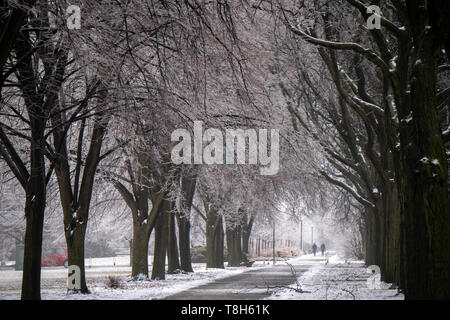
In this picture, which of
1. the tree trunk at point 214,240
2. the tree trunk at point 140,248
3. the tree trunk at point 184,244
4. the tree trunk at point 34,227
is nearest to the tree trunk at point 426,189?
the tree trunk at point 34,227

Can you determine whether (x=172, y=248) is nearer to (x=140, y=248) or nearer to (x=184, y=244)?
(x=184, y=244)

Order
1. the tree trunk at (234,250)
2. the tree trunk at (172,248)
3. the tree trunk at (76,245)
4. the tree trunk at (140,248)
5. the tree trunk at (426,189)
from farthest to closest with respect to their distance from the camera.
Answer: the tree trunk at (234,250)
the tree trunk at (172,248)
the tree trunk at (140,248)
the tree trunk at (76,245)
the tree trunk at (426,189)

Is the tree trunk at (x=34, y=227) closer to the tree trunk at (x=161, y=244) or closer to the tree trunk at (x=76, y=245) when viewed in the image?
the tree trunk at (x=76, y=245)

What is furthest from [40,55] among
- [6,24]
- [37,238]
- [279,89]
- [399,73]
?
[279,89]

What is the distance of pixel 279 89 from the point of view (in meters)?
24.4

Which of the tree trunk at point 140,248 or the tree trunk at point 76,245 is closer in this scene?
the tree trunk at point 76,245

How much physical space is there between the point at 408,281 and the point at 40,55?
27.9ft

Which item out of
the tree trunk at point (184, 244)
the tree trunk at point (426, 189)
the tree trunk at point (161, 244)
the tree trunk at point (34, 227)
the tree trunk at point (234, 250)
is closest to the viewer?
the tree trunk at point (426, 189)

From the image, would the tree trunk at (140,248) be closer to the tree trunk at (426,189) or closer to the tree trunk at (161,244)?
the tree trunk at (161,244)

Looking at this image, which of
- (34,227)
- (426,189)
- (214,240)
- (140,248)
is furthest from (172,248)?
(426,189)

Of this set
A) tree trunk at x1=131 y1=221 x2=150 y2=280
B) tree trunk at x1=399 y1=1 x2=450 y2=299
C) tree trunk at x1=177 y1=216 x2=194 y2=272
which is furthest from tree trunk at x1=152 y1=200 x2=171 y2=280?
tree trunk at x1=399 y1=1 x2=450 y2=299

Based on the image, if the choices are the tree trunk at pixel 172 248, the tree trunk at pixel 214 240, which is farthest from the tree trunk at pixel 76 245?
the tree trunk at pixel 214 240

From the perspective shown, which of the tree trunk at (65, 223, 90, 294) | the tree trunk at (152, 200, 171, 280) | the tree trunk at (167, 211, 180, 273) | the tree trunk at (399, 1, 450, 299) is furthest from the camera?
the tree trunk at (167, 211, 180, 273)

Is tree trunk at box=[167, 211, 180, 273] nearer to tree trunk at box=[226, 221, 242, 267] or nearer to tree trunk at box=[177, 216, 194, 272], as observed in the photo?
tree trunk at box=[177, 216, 194, 272]
